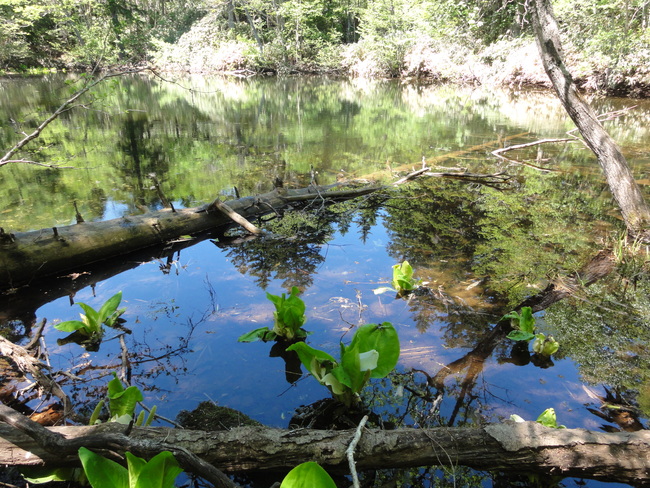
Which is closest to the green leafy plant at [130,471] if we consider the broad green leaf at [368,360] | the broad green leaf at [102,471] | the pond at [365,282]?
the broad green leaf at [102,471]

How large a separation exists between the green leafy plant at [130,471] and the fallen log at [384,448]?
8 centimetres

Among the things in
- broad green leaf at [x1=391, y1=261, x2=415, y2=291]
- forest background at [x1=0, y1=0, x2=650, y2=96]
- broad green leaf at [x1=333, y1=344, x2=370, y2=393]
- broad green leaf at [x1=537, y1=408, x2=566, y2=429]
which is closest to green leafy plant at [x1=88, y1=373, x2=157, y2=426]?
broad green leaf at [x1=333, y1=344, x2=370, y2=393]

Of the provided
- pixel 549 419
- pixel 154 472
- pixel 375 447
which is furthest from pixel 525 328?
pixel 154 472

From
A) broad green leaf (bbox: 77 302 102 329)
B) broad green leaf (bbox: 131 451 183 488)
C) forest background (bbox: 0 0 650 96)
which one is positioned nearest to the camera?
broad green leaf (bbox: 131 451 183 488)

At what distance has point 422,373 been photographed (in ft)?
8.91

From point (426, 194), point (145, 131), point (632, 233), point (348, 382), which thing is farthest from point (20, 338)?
point (145, 131)

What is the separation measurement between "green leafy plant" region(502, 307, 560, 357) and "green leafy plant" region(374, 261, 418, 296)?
35.3 inches

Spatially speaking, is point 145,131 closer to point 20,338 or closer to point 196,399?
point 20,338

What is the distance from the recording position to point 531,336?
283cm

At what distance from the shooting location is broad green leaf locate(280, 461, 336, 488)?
Result: 1.35 meters

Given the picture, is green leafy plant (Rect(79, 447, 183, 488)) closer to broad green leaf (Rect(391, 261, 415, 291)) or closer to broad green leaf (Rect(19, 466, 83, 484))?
broad green leaf (Rect(19, 466, 83, 484))

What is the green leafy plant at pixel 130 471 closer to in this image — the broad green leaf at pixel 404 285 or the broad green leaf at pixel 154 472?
the broad green leaf at pixel 154 472

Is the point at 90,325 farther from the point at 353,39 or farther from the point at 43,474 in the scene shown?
the point at 353,39

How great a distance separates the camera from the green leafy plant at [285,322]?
116 inches
